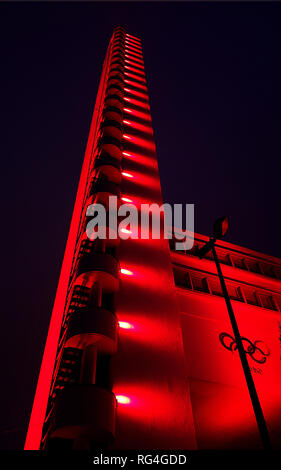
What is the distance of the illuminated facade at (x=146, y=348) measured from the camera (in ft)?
28.0

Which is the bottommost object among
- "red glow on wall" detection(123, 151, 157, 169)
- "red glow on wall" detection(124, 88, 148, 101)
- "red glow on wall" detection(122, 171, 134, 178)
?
"red glow on wall" detection(122, 171, 134, 178)

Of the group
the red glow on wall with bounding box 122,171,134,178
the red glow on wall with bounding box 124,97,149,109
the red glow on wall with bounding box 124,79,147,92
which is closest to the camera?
the red glow on wall with bounding box 122,171,134,178

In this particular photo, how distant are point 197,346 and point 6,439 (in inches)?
1991

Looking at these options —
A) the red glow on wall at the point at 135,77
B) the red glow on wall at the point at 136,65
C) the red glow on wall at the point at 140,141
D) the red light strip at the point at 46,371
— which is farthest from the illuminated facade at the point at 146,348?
the red glow on wall at the point at 136,65

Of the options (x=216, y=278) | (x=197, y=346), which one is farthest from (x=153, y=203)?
(x=197, y=346)

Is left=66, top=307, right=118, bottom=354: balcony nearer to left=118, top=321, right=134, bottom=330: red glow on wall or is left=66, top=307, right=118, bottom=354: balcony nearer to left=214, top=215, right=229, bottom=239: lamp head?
left=118, top=321, right=134, bottom=330: red glow on wall

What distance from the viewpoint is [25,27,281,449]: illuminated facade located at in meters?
8.53

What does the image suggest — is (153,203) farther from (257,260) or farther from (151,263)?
(257,260)

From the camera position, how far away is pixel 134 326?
11.3 m

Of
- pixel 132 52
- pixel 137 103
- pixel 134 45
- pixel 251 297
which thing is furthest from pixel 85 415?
pixel 134 45

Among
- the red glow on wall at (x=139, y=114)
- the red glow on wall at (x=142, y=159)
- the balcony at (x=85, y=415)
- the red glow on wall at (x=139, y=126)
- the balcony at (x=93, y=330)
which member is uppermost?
the red glow on wall at (x=139, y=114)

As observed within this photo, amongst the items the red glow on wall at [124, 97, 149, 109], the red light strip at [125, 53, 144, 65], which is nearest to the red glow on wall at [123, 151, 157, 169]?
the red glow on wall at [124, 97, 149, 109]

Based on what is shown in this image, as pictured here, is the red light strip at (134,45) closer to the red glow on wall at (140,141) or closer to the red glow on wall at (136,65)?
the red glow on wall at (136,65)

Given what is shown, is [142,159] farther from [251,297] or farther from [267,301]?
[267,301]
